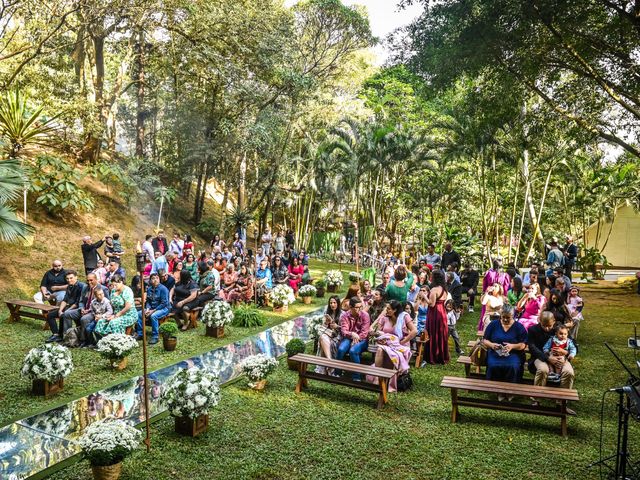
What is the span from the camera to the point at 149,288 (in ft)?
32.7

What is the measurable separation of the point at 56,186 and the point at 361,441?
1366 centimetres

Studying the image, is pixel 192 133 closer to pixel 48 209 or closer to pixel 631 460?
pixel 48 209

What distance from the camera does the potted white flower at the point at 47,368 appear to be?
6.45 meters

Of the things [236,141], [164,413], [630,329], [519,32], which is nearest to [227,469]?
[164,413]

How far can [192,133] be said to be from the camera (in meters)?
21.5

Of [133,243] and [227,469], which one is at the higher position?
[133,243]

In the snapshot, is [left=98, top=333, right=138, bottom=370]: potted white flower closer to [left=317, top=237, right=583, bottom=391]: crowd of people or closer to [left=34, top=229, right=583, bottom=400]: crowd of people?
[left=34, top=229, right=583, bottom=400]: crowd of people

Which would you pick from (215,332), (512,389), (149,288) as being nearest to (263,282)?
(215,332)

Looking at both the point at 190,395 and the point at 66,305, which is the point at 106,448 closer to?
the point at 190,395

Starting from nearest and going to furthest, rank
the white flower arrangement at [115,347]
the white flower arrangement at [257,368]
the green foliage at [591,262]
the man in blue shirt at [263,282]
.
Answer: the white flower arrangement at [257,368] < the white flower arrangement at [115,347] < the man in blue shirt at [263,282] < the green foliage at [591,262]

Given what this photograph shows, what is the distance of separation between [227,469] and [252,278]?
835 centimetres

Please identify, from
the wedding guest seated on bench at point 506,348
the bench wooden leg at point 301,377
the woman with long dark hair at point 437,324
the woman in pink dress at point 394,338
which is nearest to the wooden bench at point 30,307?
the bench wooden leg at point 301,377

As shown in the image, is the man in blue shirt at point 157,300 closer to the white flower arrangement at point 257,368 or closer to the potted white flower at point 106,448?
the white flower arrangement at point 257,368

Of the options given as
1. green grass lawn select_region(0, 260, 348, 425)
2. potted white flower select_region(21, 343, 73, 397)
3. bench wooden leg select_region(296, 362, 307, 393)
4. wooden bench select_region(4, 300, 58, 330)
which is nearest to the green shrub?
green grass lawn select_region(0, 260, 348, 425)
